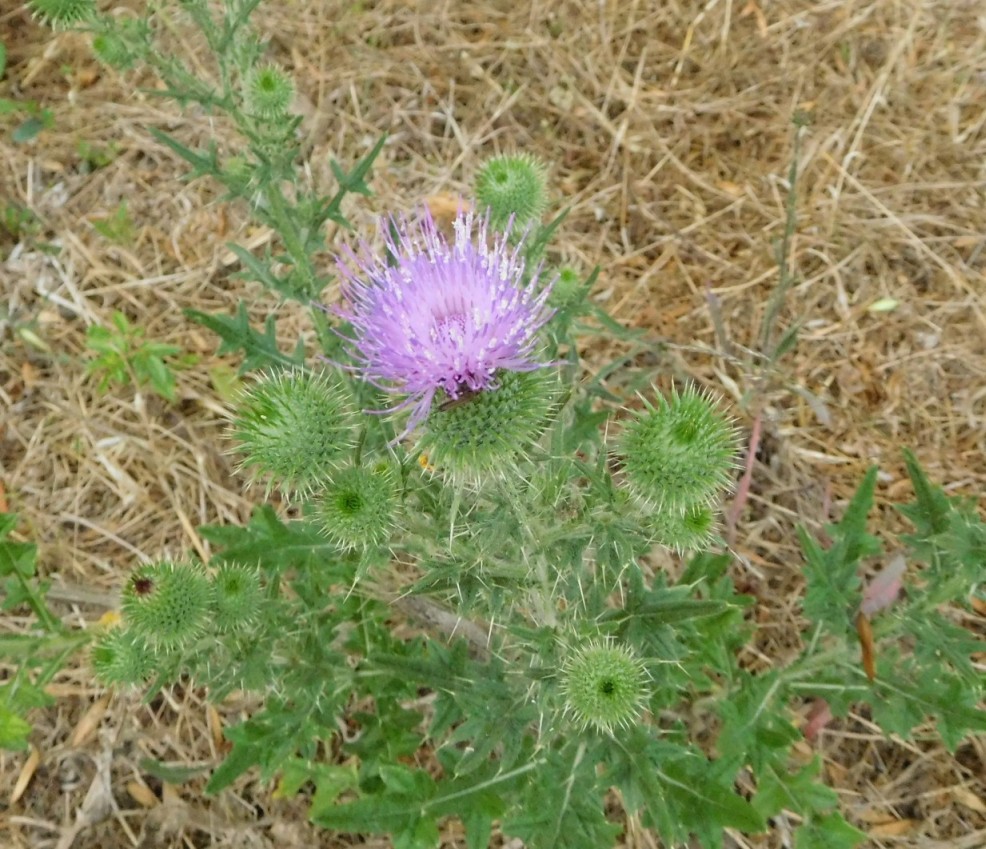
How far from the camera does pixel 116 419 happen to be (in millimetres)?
4789

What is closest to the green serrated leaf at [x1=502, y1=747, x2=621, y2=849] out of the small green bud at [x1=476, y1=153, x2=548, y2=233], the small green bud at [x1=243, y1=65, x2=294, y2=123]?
the small green bud at [x1=476, y1=153, x2=548, y2=233]

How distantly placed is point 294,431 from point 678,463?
108cm

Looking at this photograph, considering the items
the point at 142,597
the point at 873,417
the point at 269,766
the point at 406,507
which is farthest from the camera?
the point at 873,417

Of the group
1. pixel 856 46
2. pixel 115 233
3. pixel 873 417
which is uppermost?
pixel 115 233

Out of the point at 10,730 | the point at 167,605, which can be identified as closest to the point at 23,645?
the point at 10,730

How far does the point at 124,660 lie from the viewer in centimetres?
291

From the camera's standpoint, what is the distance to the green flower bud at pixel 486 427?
7.84ft

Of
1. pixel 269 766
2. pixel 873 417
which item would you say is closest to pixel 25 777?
pixel 269 766

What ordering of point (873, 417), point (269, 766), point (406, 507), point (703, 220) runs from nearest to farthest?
point (406, 507), point (269, 766), point (873, 417), point (703, 220)

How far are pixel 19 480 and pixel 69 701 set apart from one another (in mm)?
1220

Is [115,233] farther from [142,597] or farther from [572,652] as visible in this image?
[572,652]

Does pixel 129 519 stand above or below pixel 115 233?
below

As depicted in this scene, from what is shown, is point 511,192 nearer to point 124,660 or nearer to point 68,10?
point 68,10

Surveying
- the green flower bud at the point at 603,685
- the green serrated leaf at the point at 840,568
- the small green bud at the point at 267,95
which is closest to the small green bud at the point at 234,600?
the green flower bud at the point at 603,685
